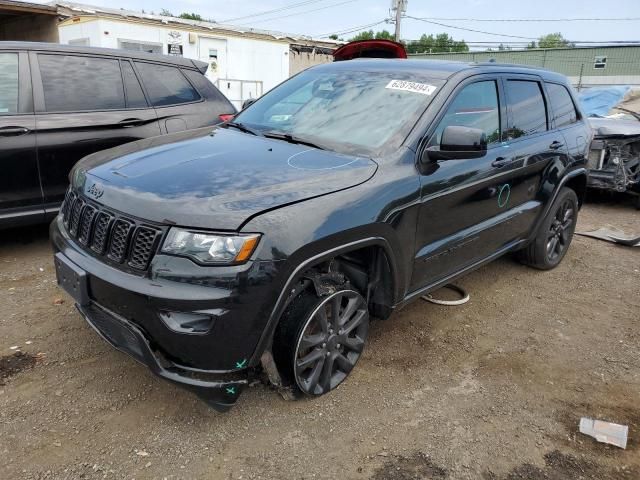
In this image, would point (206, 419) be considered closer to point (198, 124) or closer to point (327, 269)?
point (327, 269)

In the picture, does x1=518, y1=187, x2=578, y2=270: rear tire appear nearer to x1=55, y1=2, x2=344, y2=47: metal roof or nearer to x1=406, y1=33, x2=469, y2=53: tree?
x1=55, y1=2, x2=344, y2=47: metal roof

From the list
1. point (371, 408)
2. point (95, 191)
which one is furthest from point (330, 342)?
point (95, 191)

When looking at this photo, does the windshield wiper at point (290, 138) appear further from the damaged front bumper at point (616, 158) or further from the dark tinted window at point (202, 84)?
the damaged front bumper at point (616, 158)

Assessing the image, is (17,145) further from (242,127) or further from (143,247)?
(143,247)

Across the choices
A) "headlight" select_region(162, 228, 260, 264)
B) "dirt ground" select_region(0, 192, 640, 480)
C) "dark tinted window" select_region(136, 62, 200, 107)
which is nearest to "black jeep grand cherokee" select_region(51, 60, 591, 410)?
"headlight" select_region(162, 228, 260, 264)

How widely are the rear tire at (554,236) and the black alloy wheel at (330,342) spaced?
249 cm

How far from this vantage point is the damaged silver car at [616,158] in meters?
7.55

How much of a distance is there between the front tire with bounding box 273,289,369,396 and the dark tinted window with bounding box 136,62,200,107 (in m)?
3.35

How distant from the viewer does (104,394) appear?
111 inches

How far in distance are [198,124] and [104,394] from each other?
125 inches

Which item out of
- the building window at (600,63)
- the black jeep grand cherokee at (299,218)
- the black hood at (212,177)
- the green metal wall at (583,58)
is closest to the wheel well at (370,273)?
the black jeep grand cherokee at (299,218)

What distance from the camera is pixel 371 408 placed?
284cm

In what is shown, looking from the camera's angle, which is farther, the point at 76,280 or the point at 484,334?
the point at 484,334

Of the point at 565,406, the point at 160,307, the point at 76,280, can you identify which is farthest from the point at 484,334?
the point at 76,280
